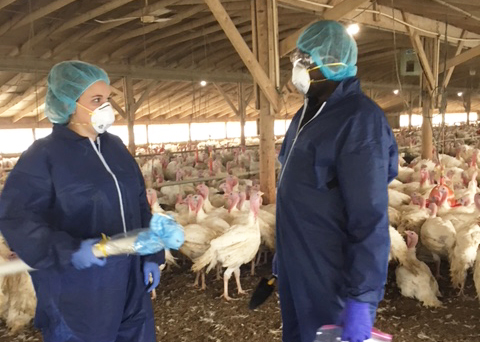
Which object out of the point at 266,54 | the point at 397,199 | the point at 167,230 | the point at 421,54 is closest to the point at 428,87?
the point at 421,54

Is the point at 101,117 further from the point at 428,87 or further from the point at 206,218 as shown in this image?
the point at 428,87

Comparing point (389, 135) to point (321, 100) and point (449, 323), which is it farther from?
point (449, 323)

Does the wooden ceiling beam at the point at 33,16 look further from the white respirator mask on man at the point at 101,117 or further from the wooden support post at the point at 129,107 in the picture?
the white respirator mask on man at the point at 101,117

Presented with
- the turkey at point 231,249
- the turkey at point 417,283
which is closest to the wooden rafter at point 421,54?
the turkey at point 417,283

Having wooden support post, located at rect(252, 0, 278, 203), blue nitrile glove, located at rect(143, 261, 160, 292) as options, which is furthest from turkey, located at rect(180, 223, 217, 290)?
blue nitrile glove, located at rect(143, 261, 160, 292)

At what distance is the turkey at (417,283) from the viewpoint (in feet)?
15.3

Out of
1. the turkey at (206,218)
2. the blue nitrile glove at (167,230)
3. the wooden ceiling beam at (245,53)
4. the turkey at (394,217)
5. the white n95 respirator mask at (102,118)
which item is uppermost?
the wooden ceiling beam at (245,53)

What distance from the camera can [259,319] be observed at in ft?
14.5

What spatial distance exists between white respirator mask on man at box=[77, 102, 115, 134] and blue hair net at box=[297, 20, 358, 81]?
1089mm

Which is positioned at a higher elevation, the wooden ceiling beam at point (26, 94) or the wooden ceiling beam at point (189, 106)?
the wooden ceiling beam at point (189, 106)

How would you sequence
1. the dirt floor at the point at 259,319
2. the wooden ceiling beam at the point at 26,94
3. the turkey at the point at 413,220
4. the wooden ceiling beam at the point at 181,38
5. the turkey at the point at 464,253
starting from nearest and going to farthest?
the dirt floor at the point at 259,319 < the turkey at the point at 464,253 < the turkey at the point at 413,220 < the wooden ceiling beam at the point at 181,38 < the wooden ceiling beam at the point at 26,94

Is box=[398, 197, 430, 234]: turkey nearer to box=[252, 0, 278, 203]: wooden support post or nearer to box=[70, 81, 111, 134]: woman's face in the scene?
box=[252, 0, 278, 203]: wooden support post

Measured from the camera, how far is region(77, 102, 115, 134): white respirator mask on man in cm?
216

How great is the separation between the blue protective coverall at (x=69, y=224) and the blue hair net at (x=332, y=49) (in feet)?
3.78
